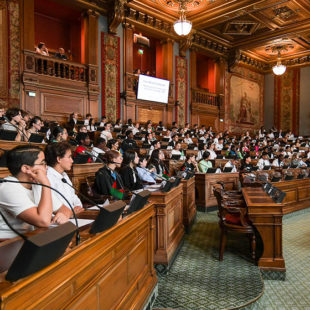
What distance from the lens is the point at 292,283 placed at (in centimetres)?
290

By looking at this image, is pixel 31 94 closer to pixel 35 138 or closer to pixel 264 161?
pixel 35 138

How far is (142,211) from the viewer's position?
2115mm

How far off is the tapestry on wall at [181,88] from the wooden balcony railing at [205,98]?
24.0 inches

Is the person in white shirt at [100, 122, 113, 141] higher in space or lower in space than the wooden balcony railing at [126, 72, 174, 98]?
lower

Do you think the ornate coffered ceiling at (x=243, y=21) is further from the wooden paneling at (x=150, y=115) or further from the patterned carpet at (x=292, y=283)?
the patterned carpet at (x=292, y=283)

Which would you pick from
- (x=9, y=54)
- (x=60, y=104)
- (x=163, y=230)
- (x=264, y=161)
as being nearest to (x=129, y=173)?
(x=163, y=230)

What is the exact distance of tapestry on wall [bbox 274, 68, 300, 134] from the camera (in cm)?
1602

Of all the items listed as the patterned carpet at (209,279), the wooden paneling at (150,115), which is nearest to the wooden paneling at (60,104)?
the wooden paneling at (150,115)

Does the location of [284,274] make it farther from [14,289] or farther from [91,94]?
[91,94]

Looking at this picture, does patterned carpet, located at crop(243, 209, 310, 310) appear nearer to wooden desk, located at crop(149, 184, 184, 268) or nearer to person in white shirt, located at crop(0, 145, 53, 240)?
wooden desk, located at crop(149, 184, 184, 268)

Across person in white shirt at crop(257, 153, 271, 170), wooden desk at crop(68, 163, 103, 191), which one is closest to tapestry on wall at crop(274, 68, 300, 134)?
person in white shirt at crop(257, 153, 271, 170)

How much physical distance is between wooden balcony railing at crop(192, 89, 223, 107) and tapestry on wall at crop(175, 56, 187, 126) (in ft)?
2.00

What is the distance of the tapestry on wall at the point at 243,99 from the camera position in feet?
48.0

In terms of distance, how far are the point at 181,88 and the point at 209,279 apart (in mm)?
9968
